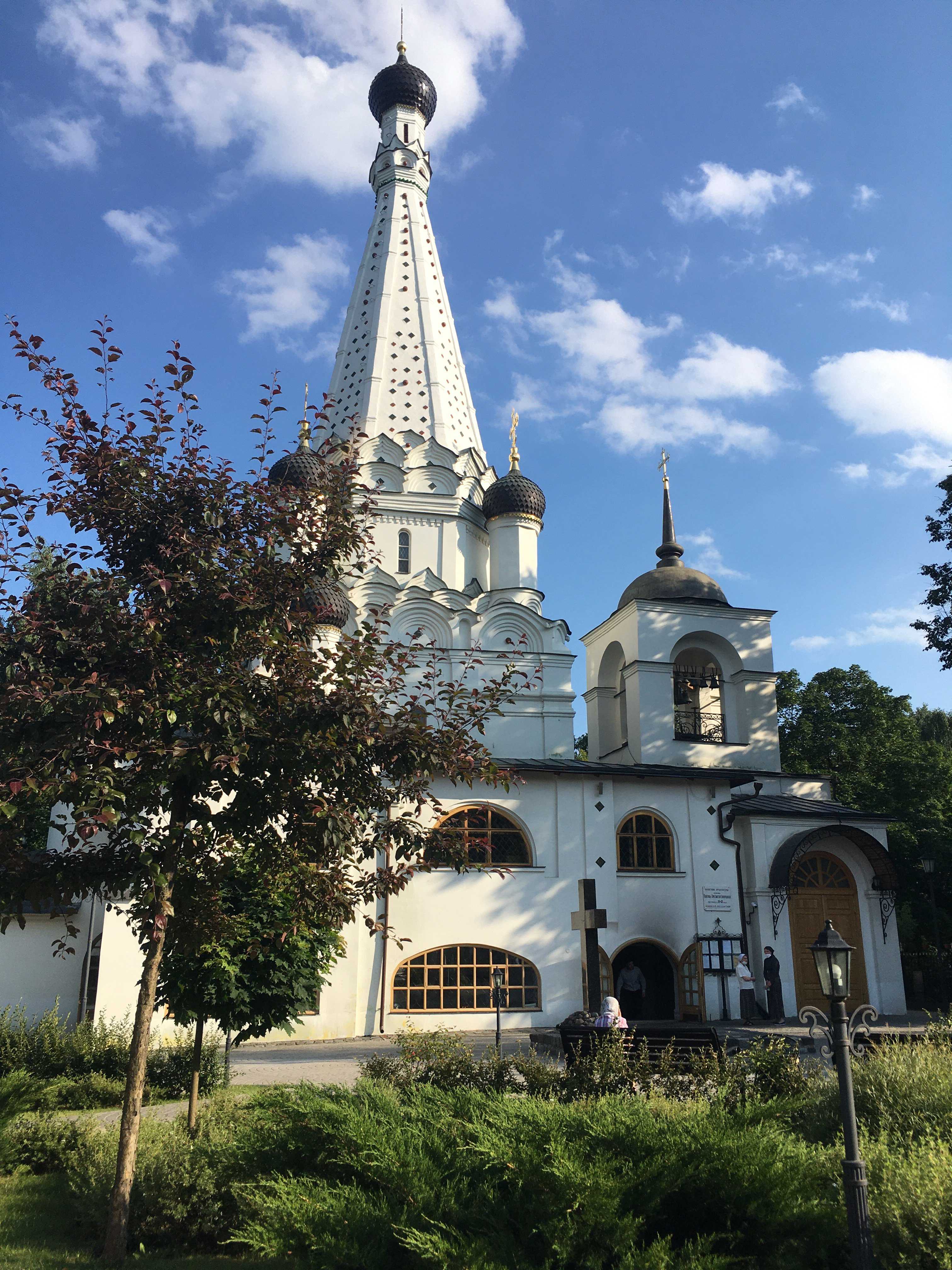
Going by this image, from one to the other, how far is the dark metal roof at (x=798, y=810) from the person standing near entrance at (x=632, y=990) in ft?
13.2

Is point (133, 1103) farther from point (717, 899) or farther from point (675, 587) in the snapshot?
point (675, 587)

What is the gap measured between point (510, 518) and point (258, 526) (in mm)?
17923

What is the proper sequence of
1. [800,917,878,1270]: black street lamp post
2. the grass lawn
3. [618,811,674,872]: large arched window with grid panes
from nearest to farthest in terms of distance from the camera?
[800,917,878,1270]: black street lamp post < the grass lawn < [618,811,674,872]: large arched window with grid panes

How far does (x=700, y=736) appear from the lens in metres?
21.9

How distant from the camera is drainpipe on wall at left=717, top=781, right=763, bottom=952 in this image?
1898 centimetres

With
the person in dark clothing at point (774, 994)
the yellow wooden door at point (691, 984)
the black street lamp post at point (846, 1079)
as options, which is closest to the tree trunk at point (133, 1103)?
the black street lamp post at point (846, 1079)

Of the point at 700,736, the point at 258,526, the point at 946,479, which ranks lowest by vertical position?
the point at 258,526

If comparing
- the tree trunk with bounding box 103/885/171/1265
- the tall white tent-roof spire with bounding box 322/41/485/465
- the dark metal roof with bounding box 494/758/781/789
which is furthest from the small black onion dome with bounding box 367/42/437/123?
the tree trunk with bounding box 103/885/171/1265

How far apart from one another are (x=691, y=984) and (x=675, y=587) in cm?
983

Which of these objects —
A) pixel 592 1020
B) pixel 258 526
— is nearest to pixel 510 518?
pixel 592 1020

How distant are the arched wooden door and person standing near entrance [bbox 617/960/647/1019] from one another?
2889 mm

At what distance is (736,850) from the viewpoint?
764 inches

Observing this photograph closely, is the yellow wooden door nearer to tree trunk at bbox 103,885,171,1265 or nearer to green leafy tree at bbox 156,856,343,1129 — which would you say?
green leafy tree at bbox 156,856,343,1129

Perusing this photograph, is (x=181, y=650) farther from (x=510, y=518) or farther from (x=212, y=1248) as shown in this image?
(x=510, y=518)
